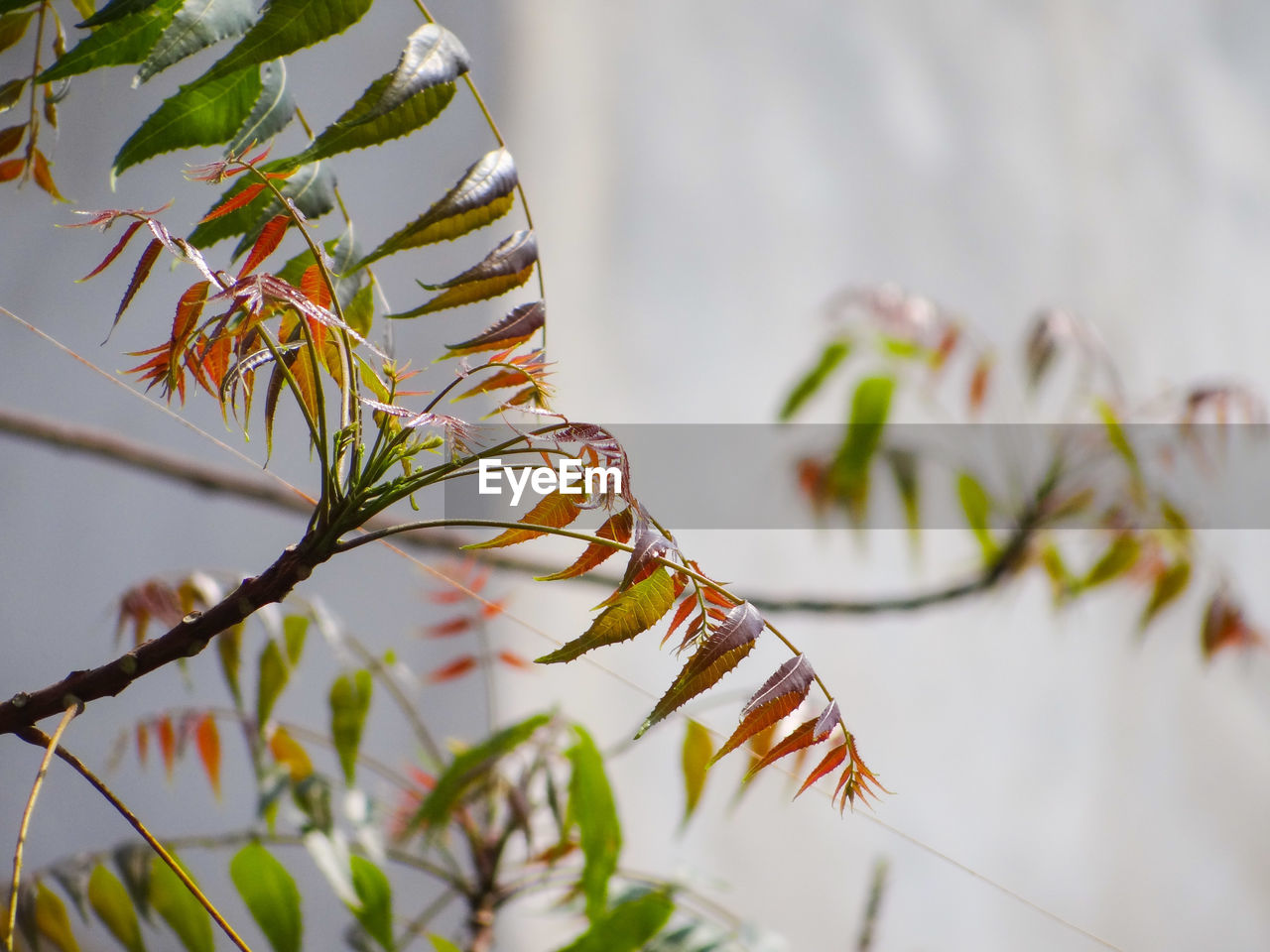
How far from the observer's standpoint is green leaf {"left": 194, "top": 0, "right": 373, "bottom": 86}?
292 millimetres

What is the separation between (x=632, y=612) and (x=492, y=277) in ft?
0.47

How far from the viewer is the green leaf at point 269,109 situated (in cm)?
35

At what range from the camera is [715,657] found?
28cm

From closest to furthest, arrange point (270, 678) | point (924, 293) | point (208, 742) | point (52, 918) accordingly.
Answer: point (52, 918)
point (270, 678)
point (208, 742)
point (924, 293)

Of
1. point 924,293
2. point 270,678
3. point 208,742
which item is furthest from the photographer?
point 924,293

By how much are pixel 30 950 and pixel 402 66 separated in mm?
478

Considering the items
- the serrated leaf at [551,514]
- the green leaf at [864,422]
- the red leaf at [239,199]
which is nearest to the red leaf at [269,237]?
the red leaf at [239,199]

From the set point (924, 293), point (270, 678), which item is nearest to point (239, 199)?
point (270, 678)

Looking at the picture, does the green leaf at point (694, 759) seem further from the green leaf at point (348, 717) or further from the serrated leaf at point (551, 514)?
the serrated leaf at point (551, 514)

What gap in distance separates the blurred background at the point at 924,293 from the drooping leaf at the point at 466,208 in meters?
0.72

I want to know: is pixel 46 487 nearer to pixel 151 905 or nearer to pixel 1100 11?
pixel 151 905

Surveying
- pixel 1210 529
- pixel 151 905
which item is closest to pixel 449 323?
pixel 151 905

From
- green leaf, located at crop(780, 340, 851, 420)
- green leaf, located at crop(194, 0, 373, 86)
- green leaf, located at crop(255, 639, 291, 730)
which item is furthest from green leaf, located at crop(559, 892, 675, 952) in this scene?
green leaf, located at crop(780, 340, 851, 420)

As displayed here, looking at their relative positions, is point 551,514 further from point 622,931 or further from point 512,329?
point 622,931
